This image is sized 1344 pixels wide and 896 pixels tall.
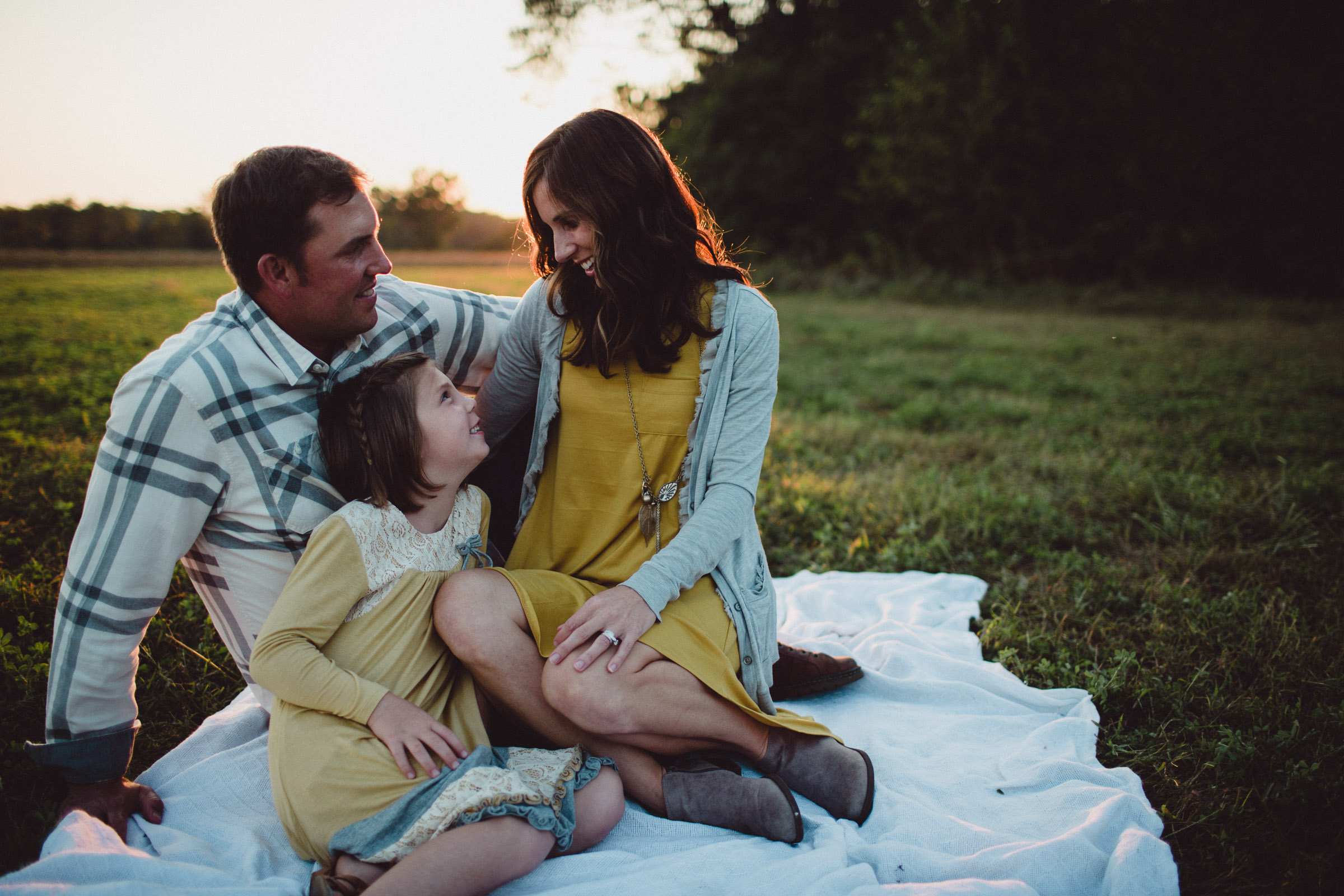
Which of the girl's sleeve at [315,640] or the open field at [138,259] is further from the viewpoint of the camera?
the open field at [138,259]

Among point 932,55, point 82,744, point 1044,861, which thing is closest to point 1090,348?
point 1044,861

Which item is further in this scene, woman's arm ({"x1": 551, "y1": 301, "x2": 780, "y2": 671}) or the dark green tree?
the dark green tree

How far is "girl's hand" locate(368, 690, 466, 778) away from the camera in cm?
159

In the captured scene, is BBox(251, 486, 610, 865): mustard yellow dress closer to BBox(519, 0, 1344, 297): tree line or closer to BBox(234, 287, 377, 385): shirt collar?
BBox(234, 287, 377, 385): shirt collar

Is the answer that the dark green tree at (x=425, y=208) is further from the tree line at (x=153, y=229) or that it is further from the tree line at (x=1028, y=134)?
the tree line at (x=1028, y=134)

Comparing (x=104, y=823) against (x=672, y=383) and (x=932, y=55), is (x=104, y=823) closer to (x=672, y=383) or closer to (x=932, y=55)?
(x=672, y=383)

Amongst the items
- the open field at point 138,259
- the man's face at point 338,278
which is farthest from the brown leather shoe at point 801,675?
the open field at point 138,259

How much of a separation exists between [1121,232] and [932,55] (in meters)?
5.50

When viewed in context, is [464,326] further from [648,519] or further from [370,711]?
[370,711]

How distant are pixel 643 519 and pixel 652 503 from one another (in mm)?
49

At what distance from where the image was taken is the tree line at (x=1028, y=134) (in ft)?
38.0

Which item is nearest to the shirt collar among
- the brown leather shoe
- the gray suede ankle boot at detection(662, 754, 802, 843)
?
the gray suede ankle boot at detection(662, 754, 802, 843)

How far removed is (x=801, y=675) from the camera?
2463mm

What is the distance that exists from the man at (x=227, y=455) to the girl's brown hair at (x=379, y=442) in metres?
0.09
